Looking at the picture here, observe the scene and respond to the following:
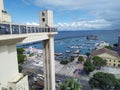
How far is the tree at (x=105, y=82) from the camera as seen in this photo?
33219mm

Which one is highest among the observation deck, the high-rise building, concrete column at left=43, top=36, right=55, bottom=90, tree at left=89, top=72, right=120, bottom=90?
the high-rise building

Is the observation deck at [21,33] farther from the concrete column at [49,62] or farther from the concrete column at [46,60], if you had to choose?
the concrete column at [46,60]

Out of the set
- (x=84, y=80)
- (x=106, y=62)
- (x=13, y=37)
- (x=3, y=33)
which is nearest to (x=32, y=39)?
(x=13, y=37)

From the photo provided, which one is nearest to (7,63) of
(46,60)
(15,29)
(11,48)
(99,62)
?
(11,48)

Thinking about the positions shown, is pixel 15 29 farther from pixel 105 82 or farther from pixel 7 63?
pixel 105 82

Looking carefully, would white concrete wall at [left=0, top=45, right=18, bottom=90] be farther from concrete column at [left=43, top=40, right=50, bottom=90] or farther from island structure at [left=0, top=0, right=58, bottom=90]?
concrete column at [left=43, top=40, right=50, bottom=90]

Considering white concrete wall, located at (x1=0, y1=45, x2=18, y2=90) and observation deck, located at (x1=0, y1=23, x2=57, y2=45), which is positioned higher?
observation deck, located at (x1=0, y1=23, x2=57, y2=45)

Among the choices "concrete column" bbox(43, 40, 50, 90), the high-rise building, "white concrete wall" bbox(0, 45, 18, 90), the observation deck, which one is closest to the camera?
the observation deck

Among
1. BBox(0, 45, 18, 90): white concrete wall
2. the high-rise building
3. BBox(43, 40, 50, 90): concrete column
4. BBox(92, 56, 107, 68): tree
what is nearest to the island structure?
BBox(0, 45, 18, 90): white concrete wall

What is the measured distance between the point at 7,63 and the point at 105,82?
27109 millimetres

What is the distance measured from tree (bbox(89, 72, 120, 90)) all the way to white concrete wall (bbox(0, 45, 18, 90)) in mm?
25271

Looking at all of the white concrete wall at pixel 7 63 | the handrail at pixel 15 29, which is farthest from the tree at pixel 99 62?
the white concrete wall at pixel 7 63

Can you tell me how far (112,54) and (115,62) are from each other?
12.1 feet

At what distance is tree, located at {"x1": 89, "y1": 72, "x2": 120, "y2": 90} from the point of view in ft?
109
